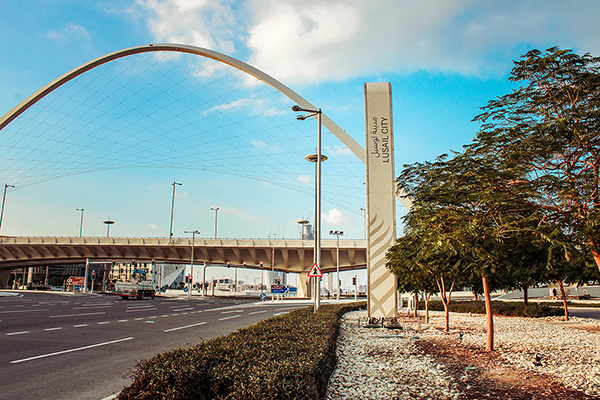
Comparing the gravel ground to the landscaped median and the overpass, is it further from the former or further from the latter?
the overpass

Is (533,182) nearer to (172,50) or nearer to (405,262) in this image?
(405,262)

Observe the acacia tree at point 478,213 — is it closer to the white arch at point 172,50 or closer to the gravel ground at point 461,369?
the gravel ground at point 461,369

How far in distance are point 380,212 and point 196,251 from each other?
5507 centimetres

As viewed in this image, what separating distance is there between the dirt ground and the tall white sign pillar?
6.19 metres

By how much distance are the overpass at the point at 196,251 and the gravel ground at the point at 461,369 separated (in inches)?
1922

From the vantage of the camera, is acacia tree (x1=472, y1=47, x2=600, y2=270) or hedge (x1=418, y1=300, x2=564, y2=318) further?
hedge (x1=418, y1=300, x2=564, y2=318)

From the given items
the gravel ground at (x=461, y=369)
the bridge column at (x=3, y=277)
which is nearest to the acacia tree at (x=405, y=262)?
the gravel ground at (x=461, y=369)

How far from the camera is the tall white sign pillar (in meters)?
17.8

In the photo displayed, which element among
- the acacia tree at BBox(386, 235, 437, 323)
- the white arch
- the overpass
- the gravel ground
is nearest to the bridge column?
the overpass

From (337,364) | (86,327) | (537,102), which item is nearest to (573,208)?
(537,102)

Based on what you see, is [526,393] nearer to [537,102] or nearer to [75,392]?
[537,102]

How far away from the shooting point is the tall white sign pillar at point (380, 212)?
17781 millimetres

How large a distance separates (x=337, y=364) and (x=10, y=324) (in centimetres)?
1527

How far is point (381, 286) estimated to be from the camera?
58.6ft
